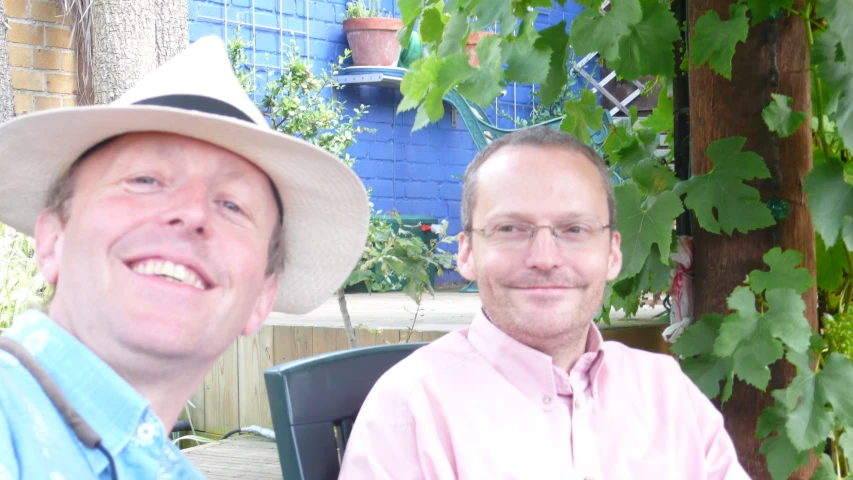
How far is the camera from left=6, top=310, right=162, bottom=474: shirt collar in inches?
38.3

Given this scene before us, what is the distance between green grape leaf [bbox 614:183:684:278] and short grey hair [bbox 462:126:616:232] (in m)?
0.22

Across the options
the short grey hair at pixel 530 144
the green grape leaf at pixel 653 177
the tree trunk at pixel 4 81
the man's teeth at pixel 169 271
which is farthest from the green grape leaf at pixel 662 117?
the tree trunk at pixel 4 81

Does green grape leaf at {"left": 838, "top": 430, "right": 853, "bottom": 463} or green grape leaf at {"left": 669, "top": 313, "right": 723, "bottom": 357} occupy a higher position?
green grape leaf at {"left": 669, "top": 313, "right": 723, "bottom": 357}

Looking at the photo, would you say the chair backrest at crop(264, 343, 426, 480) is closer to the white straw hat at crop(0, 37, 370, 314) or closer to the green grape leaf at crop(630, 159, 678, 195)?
the white straw hat at crop(0, 37, 370, 314)

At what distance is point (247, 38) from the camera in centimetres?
682

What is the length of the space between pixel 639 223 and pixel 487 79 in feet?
1.49

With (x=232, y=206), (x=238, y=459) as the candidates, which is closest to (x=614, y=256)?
(x=232, y=206)

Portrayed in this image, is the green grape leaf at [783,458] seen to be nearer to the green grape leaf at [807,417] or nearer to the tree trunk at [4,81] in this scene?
the green grape leaf at [807,417]

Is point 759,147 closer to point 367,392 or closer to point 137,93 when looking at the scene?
point 367,392

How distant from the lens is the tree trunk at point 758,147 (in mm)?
1990

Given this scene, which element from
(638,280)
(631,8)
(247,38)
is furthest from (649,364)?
(247,38)

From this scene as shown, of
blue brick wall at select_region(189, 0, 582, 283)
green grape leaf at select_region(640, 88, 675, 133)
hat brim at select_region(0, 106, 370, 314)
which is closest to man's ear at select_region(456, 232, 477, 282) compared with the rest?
hat brim at select_region(0, 106, 370, 314)

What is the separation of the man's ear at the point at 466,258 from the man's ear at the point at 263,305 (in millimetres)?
509

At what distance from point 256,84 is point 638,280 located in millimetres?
5075
